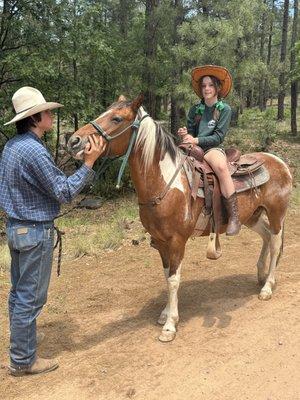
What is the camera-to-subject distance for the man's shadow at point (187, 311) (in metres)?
4.30

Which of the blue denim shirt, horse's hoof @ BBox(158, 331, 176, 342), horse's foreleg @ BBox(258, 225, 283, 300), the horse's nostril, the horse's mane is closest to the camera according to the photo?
the blue denim shirt

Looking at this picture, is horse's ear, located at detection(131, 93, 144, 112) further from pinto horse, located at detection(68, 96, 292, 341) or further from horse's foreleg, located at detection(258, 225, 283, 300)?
horse's foreleg, located at detection(258, 225, 283, 300)

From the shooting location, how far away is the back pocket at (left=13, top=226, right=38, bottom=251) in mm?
3369

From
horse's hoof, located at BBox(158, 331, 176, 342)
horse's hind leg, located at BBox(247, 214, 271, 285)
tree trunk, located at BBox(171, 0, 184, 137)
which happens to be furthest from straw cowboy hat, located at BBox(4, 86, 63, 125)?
tree trunk, located at BBox(171, 0, 184, 137)

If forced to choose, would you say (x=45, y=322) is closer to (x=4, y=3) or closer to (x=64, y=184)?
(x=64, y=184)

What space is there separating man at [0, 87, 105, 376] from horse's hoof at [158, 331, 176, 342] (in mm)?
1238

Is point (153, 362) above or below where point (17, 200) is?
below

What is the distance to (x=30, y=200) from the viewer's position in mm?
3385

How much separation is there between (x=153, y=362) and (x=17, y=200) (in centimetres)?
185

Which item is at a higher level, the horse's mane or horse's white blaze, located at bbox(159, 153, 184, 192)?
the horse's mane

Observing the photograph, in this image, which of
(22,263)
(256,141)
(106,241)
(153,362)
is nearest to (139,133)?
(22,263)

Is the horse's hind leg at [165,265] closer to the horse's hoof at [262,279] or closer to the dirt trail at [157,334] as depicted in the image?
the dirt trail at [157,334]

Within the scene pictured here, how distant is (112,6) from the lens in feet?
73.5

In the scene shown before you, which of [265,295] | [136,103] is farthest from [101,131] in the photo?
[265,295]
